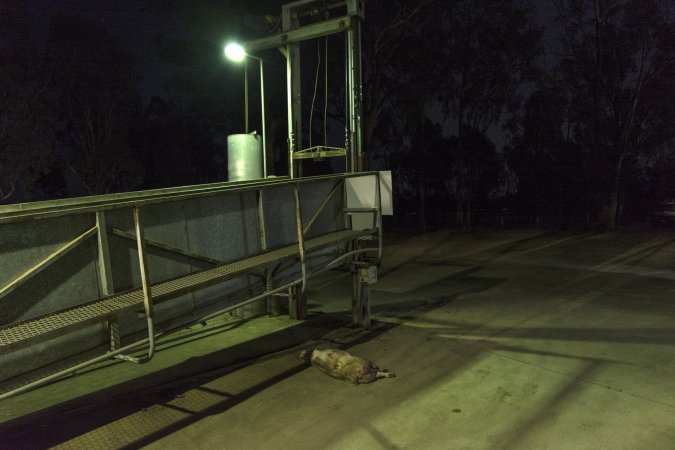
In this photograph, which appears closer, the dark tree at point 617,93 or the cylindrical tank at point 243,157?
the cylindrical tank at point 243,157

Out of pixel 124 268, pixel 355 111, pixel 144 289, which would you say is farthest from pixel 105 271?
pixel 355 111

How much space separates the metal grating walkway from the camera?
10.9 feet

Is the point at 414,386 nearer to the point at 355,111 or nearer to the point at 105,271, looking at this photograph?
the point at 105,271

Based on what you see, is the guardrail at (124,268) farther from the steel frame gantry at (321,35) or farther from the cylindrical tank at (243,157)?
the steel frame gantry at (321,35)

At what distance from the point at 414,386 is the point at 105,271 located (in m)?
3.60

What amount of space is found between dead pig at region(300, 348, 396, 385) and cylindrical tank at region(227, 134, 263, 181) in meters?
3.41

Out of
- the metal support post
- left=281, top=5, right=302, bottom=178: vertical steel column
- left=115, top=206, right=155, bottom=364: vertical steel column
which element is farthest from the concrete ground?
left=281, top=5, right=302, bottom=178: vertical steel column

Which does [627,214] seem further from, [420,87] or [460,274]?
[460,274]

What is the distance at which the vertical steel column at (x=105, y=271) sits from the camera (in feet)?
13.0

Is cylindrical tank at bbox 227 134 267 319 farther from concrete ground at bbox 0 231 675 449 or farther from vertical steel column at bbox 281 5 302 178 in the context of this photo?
concrete ground at bbox 0 231 675 449

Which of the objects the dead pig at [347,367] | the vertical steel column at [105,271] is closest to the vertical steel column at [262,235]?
the dead pig at [347,367]

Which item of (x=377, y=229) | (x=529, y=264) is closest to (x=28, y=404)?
(x=377, y=229)

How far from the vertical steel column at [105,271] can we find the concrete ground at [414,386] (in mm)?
1245

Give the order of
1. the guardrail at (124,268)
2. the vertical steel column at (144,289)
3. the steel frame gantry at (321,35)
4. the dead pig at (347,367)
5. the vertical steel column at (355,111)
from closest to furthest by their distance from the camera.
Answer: the guardrail at (124,268) < the vertical steel column at (144,289) < the dead pig at (347,367) < the steel frame gantry at (321,35) < the vertical steel column at (355,111)
